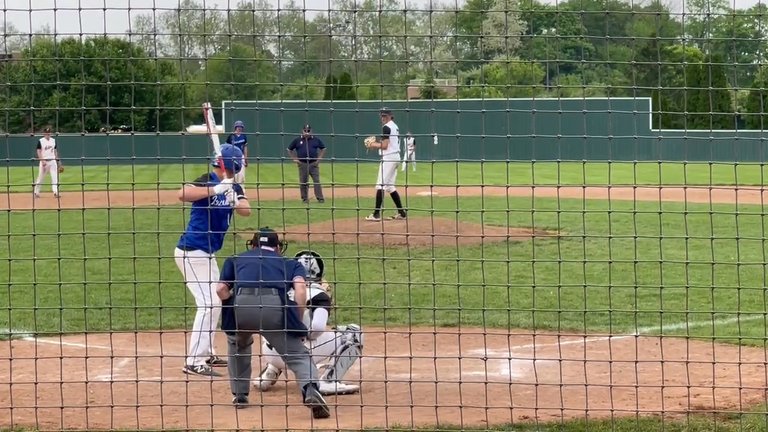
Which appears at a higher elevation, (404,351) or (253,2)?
(253,2)

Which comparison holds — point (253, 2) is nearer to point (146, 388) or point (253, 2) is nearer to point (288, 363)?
point (288, 363)

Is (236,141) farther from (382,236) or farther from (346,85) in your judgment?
(346,85)

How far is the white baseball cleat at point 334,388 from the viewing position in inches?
280

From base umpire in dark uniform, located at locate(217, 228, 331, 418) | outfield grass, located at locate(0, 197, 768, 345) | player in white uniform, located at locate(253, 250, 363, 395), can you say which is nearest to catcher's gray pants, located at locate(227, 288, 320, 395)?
base umpire in dark uniform, located at locate(217, 228, 331, 418)

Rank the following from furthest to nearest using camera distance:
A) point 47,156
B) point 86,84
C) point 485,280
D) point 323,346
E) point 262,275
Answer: point 47,156 → point 485,280 → point 323,346 → point 262,275 → point 86,84

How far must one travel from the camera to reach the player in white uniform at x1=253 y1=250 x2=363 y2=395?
Result: 7133 mm

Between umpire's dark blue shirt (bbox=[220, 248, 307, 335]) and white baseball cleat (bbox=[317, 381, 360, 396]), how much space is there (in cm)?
54

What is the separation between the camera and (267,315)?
669 cm

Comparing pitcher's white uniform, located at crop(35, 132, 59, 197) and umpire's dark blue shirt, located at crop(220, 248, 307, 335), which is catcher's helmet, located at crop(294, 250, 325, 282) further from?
pitcher's white uniform, located at crop(35, 132, 59, 197)

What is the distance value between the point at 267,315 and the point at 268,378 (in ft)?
2.98

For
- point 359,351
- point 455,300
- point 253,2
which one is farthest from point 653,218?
point 253,2

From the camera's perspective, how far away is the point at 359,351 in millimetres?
7258

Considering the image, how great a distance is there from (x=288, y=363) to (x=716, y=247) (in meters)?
9.16


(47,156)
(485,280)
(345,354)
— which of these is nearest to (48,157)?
(47,156)
